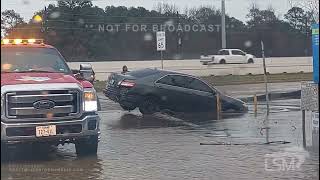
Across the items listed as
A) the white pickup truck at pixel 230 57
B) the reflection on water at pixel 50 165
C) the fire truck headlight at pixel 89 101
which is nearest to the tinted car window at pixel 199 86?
the reflection on water at pixel 50 165

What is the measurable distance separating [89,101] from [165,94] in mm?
7836

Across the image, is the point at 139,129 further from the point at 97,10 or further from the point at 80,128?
the point at 97,10

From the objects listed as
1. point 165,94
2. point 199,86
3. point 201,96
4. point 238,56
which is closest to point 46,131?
→ point 165,94

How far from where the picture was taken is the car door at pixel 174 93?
17.4m

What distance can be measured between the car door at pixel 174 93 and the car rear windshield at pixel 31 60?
23.2ft

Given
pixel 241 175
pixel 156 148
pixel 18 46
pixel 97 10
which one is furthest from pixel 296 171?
pixel 97 10

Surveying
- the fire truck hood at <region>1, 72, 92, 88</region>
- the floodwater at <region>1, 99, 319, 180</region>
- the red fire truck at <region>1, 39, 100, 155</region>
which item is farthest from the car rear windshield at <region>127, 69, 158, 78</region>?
the fire truck hood at <region>1, 72, 92, 88</region>

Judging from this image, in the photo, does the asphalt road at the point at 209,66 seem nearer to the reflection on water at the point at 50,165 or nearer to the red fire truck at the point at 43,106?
the reflection on water at the point at 50,165

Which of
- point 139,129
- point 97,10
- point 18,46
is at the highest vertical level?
point 97,10

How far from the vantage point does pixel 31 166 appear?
9102 millimetres

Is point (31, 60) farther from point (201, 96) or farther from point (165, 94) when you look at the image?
point (201, 96)

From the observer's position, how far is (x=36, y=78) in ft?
30.6

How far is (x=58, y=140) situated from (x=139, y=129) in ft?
15.4

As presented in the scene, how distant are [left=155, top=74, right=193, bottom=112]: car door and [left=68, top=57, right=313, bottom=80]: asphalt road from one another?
19.8 metres
